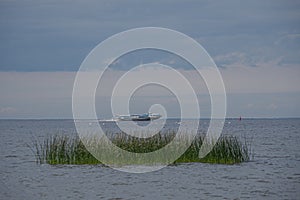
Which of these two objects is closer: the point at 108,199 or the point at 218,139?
the point at 108,199

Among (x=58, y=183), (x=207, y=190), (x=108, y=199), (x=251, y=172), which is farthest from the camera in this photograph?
(x=251, y=172)

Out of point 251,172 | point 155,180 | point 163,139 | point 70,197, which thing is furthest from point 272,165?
point 70,197

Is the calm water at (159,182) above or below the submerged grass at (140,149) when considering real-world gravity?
below

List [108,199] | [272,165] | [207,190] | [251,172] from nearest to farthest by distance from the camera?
[108,199]
[207,190]
[251,172]
[272,165]

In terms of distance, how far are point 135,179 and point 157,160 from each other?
311 centimetres

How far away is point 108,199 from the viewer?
23.4 metres

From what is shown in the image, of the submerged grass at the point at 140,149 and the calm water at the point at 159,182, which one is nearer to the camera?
the calm water at the point at 159,182

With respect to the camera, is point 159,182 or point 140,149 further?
point 140,149

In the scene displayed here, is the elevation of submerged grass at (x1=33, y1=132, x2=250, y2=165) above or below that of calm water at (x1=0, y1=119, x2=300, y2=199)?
above

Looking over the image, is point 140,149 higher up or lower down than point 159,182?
higher up

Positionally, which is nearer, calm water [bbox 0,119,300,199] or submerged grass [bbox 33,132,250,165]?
calm water [bbox 0,119,300,199]

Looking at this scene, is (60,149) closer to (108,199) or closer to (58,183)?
(58,183)

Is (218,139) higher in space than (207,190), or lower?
higher

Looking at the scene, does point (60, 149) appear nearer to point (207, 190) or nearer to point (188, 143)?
point (188, 143)
